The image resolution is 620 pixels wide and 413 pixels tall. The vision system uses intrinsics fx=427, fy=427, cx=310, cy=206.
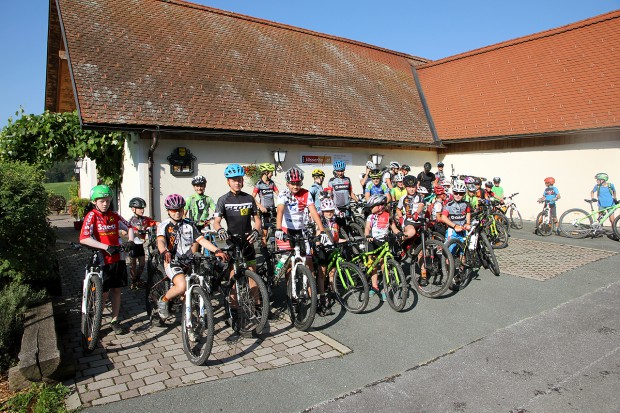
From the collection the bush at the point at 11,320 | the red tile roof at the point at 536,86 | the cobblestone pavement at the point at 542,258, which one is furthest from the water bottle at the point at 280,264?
the red tile roof at the point at 536,86

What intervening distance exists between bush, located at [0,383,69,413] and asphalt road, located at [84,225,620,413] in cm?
33

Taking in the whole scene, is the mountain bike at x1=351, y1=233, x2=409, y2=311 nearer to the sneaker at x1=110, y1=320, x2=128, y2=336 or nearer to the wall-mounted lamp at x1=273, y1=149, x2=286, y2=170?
the sneaker at x1=110, y1=320, x2=128, y2=336

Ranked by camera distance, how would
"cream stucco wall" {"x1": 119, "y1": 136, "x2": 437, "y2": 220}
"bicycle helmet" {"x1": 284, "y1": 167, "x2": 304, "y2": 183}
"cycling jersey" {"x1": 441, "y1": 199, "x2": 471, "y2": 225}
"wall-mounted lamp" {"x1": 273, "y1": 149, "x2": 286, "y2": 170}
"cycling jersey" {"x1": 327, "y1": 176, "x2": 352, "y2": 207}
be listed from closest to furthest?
1. "bicycle helmet" {"x1": 284, "y1": 167, "x2": 304, "y2": 183}
2. "cycling jersey" {"x1": 441, "y1": 199, "x2": 471, "y2": 225}
3. "cycling jersey" {"x1": 327, "y1": 176, "x2": 352, "y2": 207}
4. "cream stucco wall" {"x1": 119, "y1": 136, "x2": 437, "y2": 220}
5. "wall-mounted lamp" {"x1": 273, "y1": 149, "x2": 286, "y2": 170}

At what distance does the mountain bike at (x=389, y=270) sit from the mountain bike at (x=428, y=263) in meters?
0.63

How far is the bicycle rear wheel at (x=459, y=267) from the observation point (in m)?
7.08

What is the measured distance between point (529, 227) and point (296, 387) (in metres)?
12.4

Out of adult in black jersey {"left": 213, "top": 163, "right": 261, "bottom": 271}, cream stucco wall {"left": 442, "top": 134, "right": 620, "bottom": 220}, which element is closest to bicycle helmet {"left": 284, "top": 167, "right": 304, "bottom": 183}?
adult in black jersey {"left": 213, "top": 163, "right": 261, "bottom": 271}

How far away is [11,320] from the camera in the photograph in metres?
4.54

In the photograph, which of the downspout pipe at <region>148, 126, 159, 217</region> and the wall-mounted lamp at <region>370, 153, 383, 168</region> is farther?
the wall-mounted lamp at <region>370, 153, 383, 168</region>

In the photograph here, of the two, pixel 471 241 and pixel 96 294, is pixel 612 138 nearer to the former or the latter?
pixel 471 241

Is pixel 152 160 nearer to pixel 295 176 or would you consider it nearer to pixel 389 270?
pixel 295 176

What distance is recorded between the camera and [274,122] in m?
12.9

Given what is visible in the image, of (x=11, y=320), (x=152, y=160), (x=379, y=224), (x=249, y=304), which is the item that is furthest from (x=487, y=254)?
(x=152, y=160)

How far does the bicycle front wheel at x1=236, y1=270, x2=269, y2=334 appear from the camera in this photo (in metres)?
4.92
